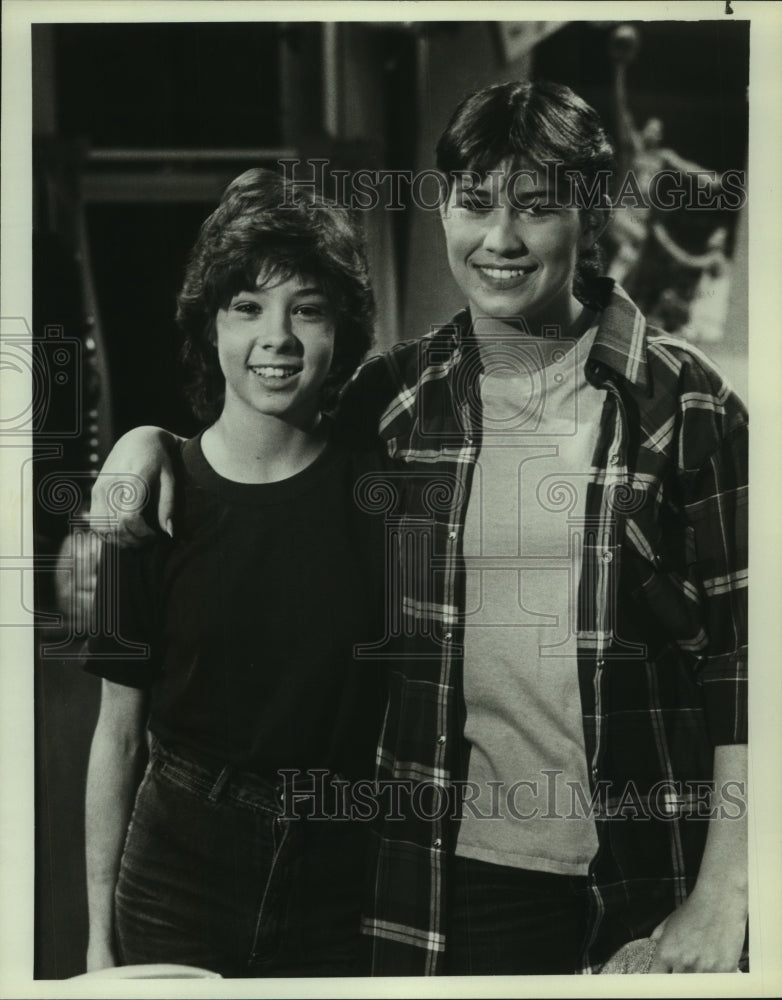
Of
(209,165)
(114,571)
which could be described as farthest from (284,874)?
(209,165)

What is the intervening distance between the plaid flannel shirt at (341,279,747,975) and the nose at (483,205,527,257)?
174 mm

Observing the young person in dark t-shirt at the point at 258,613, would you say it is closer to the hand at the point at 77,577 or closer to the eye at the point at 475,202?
the hand at the point at 77,577

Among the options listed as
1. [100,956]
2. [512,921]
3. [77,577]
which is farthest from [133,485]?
[512,921]

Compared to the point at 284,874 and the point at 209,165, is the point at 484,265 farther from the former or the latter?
the point at 284,874

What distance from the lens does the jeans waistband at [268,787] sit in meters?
2.30

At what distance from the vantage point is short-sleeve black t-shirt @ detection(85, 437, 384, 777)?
7.56ft

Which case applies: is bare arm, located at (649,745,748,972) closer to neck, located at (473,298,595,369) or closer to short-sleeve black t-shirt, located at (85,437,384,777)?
short-sleeve black t-shirt, located at (85,437,384,777)

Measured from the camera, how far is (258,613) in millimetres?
2324

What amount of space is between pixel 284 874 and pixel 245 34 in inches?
78.6

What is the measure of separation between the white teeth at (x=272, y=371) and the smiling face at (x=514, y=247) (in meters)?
0.45

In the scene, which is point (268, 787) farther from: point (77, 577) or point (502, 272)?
point (502, 272)

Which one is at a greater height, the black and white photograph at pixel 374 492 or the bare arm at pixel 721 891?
the black and white photograph at pixel 374 492

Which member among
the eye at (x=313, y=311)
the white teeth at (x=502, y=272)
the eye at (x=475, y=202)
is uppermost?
the eye at (x=475, y=202)

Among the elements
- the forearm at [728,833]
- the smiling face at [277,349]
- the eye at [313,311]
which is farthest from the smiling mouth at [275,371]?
the forearm at [728,833]
